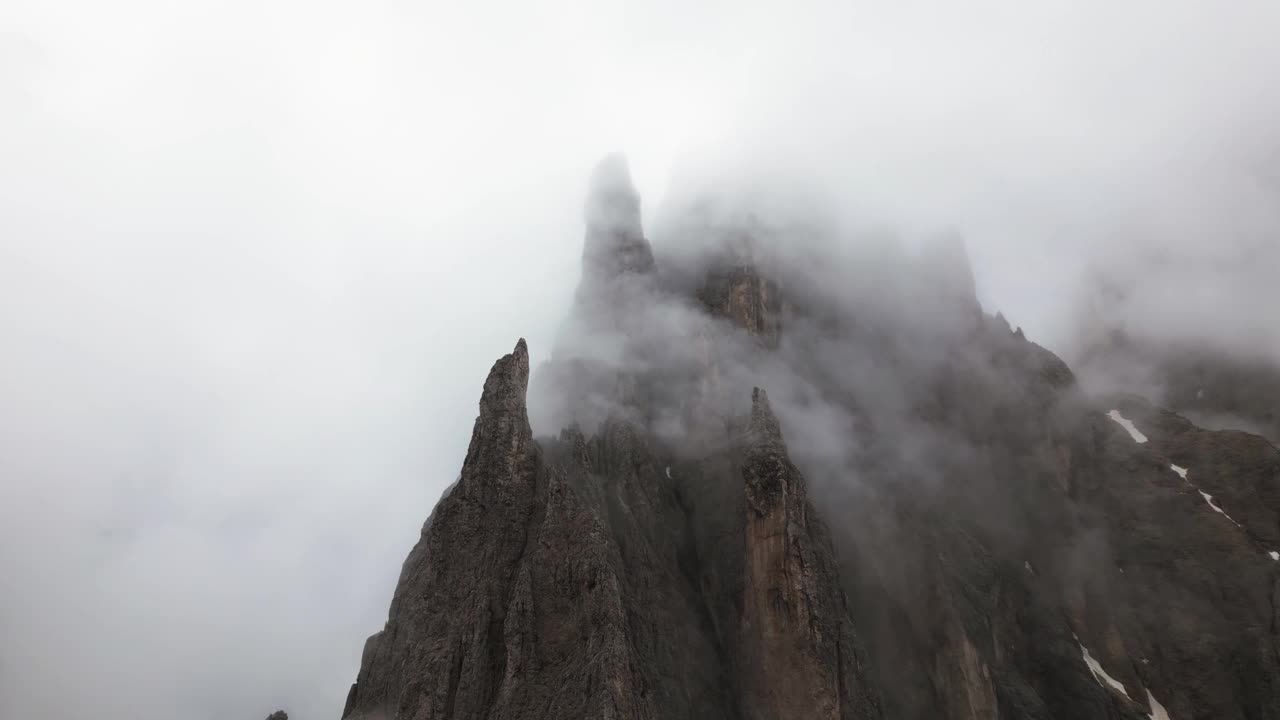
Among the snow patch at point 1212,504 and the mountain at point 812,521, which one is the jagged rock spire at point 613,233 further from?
the snow patch at point 1212,504

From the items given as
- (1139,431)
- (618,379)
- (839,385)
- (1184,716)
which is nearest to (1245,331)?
(1139,431)

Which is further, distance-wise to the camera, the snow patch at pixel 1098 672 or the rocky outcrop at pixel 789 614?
the snow patch at pixel 1098 672

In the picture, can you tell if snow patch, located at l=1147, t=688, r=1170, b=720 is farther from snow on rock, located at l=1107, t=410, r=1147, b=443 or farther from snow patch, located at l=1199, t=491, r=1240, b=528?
snow on rock, located at l=1107, t=410, r=1147, b=443

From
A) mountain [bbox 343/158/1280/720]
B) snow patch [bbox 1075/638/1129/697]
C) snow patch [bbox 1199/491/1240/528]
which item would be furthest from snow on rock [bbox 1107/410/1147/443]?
snow patch [bbox 1075/638/1129/697]

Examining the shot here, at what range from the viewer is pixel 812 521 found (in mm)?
45531

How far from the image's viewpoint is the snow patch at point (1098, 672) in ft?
200

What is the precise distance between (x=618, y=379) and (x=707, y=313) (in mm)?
12638

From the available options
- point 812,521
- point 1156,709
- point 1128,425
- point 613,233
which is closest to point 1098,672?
point 1156,709

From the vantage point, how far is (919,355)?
80.1 m

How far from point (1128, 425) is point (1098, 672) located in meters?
39.0

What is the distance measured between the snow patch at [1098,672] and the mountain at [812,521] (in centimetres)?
90

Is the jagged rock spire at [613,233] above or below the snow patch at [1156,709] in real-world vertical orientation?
above

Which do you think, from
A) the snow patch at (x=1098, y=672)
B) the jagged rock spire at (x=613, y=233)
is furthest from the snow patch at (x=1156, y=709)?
the jagged rock spire at (x=613, y=233)

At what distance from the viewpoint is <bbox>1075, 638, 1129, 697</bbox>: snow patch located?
6109 cm
